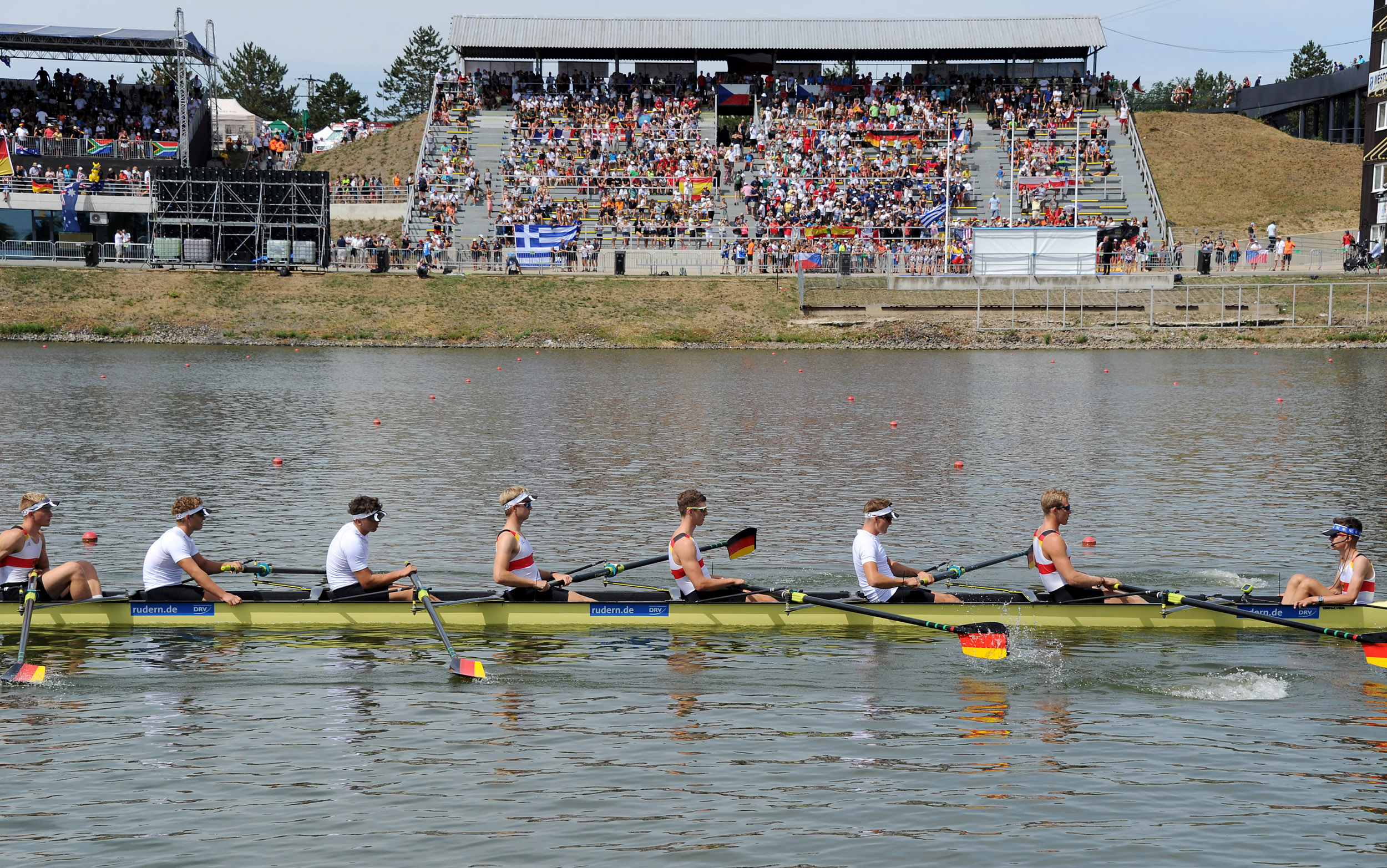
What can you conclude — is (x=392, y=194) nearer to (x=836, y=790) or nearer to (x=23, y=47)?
(x=23, y=47)

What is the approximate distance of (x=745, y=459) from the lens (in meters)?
25.3

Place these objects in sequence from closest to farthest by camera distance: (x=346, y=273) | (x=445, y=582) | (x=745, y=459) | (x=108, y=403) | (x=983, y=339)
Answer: (x=445, y=582) < (x=745, y=459) < (x=108, y=403) < (x=983, y=339) < (x=346, y=273)

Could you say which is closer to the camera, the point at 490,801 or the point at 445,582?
the point at 490,801

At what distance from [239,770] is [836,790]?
14.7 feet

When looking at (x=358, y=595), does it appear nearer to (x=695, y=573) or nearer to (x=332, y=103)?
(x=695, y=573)

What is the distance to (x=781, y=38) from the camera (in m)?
70.1

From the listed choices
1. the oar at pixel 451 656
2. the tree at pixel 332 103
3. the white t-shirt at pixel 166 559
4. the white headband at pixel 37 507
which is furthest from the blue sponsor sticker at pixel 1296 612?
the tree at pixel 332 103

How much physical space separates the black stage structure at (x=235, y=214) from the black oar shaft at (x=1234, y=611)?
4448 cm

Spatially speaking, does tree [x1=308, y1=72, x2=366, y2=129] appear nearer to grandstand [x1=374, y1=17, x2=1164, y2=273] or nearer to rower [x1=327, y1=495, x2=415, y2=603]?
grandstand [x1=374, y1=17, x2=1164, y2=273]

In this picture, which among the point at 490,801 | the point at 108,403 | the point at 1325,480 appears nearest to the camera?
the point at 490,801

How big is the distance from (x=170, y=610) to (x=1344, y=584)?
1226cm

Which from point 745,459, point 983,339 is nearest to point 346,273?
point 983,339

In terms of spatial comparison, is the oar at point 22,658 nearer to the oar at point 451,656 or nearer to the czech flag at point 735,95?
the oar at point 451,656

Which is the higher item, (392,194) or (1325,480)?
(392,194)
